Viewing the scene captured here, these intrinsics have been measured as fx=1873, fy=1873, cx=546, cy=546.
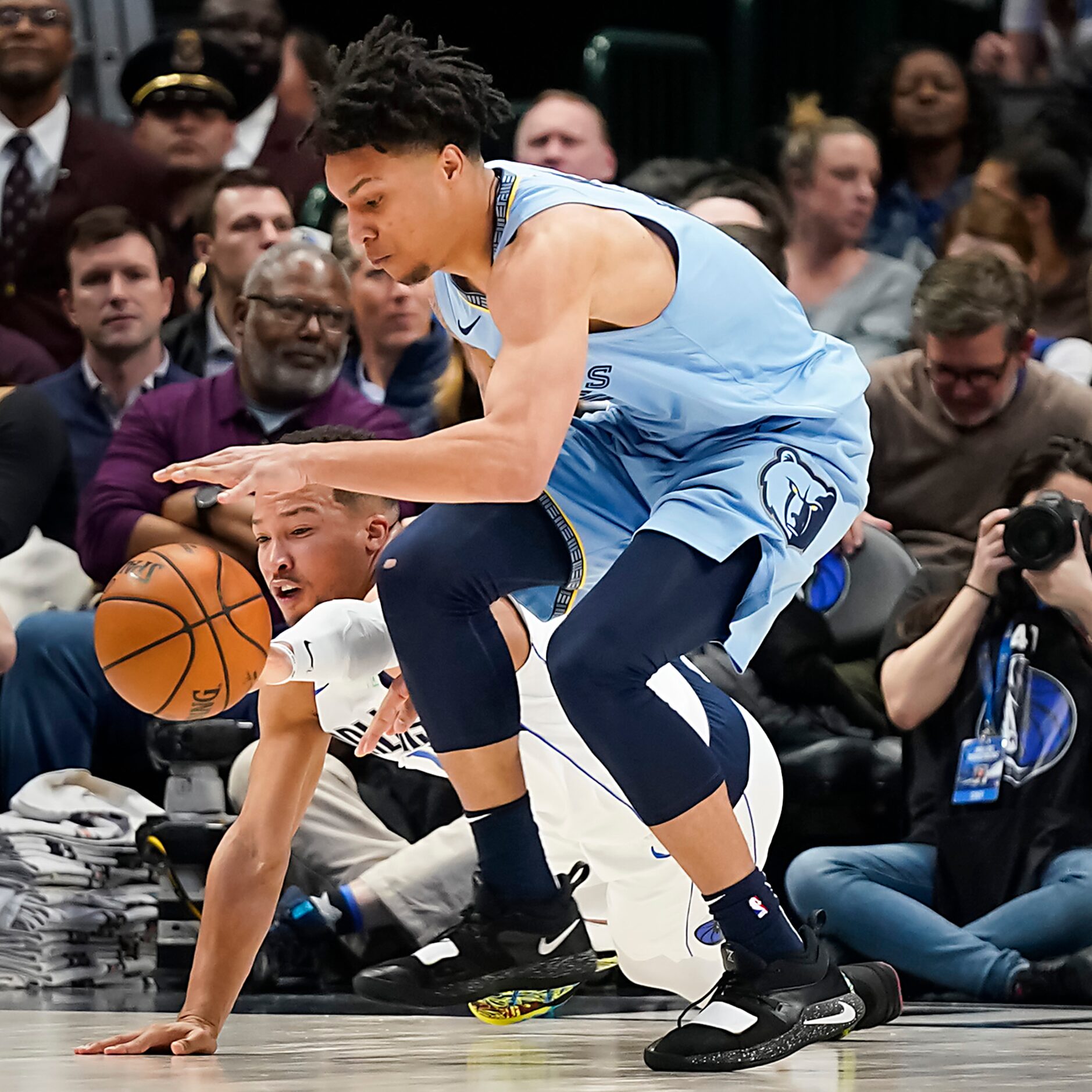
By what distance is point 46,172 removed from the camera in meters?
6.70

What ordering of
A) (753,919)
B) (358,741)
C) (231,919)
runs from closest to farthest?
(753,919) < (231,919) < (358,741)

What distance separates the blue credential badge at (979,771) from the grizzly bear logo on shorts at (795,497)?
1.66m

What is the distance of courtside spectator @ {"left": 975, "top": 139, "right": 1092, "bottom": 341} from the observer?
6793mm

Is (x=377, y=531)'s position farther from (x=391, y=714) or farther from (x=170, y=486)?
(x=170, y=486)

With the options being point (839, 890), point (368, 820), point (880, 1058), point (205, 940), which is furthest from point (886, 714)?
point (205, 940)

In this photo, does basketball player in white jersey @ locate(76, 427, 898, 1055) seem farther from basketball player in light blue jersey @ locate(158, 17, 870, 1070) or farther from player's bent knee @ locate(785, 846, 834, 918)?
player's bent knee @ locate(785, 846, 834, 918)

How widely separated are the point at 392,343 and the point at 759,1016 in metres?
3.74

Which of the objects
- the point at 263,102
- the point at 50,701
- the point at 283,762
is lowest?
the point at 50,701

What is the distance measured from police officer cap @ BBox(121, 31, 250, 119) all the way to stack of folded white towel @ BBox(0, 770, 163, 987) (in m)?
3.17

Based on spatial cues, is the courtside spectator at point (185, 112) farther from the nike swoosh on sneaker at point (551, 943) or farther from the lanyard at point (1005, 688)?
the nike swoosh on sneaker at point (551, 943)

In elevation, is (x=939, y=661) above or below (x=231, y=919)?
below

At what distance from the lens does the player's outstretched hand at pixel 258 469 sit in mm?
2711

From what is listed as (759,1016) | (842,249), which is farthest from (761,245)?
(759,1016)

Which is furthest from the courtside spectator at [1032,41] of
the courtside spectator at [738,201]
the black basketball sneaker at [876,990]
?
the black basketball sneaker at [876,990]
